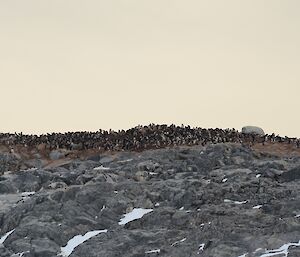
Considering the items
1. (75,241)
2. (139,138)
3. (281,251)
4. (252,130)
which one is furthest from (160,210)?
(252,130)

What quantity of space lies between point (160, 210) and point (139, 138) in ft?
65.6

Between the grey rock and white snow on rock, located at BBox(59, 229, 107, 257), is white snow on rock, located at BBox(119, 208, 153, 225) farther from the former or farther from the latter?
the grey rock

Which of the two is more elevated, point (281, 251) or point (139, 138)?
point (139, 138)

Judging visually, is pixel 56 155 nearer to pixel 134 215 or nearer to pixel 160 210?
pixel 134 215

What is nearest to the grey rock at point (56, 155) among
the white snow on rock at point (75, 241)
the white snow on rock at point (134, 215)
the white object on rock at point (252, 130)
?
the white object on rock at point (252, 130)

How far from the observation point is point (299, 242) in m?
17.2

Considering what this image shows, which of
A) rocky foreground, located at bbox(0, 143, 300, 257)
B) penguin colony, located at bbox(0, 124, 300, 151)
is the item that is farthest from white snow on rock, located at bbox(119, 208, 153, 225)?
penguin colony, located at bbox(0, 124, 300, 151)

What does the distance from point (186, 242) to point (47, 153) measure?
26.4 m

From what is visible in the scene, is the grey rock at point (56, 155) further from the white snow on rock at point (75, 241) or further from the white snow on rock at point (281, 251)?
the white snow on rock at point (281, 251)

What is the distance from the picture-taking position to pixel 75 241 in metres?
21.4

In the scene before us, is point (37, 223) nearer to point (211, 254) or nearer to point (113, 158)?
point (211, 254)

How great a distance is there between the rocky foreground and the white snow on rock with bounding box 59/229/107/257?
0.07m

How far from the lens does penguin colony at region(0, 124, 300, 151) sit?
133 ft

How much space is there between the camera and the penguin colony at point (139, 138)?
40656 mm
